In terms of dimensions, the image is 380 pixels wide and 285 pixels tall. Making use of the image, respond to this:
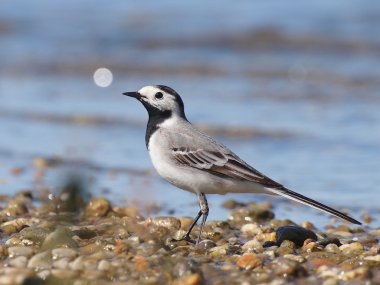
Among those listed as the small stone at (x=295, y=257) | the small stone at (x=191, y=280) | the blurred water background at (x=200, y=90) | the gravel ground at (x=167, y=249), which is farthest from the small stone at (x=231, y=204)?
the small stone at (x=191, y=280)

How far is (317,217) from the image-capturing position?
30.2 feet

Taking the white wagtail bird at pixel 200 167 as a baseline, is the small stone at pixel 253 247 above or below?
below

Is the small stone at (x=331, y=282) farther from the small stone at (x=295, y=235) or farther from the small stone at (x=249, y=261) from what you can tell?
the small stone at (x=295, y=235)

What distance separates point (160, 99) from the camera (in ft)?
26.7

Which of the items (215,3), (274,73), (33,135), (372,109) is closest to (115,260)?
(33,135)

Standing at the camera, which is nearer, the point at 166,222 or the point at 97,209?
the point at 166,222

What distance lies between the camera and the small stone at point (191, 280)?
591 centimetres

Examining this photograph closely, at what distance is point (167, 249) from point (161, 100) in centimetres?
163

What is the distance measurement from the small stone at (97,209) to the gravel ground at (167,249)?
10 mm

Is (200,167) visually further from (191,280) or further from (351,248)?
(191,280)

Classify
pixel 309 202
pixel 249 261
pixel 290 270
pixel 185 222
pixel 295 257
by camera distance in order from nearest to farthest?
1. pixel 290 270
2. pixel 249 261
3. pixel 295 257
4. pixel 309 202
5. pixel 185 222

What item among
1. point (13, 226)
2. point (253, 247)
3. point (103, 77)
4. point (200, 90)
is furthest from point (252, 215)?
point (103, 77)

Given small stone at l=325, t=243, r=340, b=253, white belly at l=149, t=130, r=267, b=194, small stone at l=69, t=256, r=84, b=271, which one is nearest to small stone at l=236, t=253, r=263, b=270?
small stone at l=325, t=243, r=340, b=253

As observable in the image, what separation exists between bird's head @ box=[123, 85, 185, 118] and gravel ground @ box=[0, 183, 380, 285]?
1.06m
